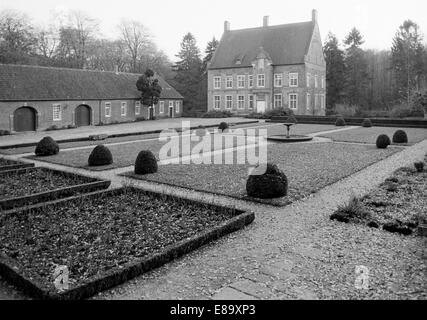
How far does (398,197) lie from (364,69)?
5369 cm

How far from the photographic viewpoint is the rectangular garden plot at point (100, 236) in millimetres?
5910

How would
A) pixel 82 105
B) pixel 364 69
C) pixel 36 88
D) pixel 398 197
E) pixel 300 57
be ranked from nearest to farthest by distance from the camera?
1. pixel 398 197
2. pixel 36 88
3. pixel 82 105
4. pixel 300 57
5. pixel 364 69

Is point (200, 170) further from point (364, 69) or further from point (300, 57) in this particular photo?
point (364, 69)

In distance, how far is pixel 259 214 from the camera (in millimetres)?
9766

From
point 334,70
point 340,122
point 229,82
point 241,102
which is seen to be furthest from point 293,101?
point 334,70

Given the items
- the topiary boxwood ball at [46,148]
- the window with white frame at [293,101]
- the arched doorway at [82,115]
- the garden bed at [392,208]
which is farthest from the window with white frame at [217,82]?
the garden bed at [392,208]

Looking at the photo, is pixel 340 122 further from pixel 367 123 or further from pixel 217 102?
pixel 217 102

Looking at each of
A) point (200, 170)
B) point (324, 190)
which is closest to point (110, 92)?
point (200, 170)

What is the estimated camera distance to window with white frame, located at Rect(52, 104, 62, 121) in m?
35.9

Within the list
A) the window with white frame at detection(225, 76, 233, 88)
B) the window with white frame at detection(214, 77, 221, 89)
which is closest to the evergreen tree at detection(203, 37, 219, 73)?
the window with white frame at detection(214, 77, 221, 89)

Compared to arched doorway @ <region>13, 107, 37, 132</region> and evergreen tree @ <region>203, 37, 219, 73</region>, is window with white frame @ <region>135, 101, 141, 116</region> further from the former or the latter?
evergreen tree @ <region>203, 37, 219, 73</region>

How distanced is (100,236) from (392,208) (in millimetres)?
7188

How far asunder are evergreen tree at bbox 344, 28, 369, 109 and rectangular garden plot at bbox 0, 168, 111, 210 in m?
52.2

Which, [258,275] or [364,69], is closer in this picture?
[258,275]
